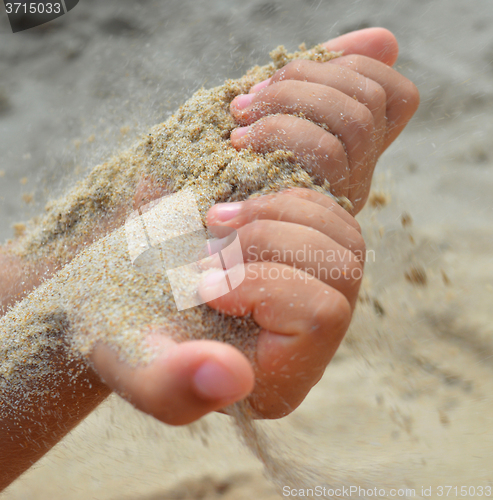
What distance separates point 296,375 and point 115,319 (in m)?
0.20

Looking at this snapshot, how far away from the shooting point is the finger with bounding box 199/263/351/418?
0.41 meters

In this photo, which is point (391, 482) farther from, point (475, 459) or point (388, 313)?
point (388, 313)

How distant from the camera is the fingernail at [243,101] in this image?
2.15ft

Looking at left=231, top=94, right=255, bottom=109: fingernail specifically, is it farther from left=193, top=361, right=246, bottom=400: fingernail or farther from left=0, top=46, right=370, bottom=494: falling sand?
left=193, top=361, right=246, bottom=400: fingernail

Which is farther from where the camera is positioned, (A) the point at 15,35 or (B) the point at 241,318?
(A) the point at 15,35

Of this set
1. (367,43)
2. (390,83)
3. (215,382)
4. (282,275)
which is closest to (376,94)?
(390,83)

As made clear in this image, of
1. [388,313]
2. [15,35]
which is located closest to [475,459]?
[388,313]

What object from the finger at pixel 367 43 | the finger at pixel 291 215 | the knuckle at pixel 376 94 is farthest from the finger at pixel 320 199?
the finger at pixel 367 43

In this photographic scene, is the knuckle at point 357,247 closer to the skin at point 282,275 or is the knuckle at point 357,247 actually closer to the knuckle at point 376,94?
the skin at point 282,275

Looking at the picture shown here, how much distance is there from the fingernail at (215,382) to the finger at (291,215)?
0.21 meters

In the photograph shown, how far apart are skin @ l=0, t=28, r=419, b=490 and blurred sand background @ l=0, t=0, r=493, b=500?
12cm

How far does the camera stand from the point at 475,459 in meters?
0.63

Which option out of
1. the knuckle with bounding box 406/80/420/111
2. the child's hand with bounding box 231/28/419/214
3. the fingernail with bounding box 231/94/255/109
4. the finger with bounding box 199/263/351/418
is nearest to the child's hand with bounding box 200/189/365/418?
the finger with bounding box 199/263/351/418

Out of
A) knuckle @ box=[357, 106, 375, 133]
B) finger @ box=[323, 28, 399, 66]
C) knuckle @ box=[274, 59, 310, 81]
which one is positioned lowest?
knuckle @ box=[357, 106, 375, 133]
